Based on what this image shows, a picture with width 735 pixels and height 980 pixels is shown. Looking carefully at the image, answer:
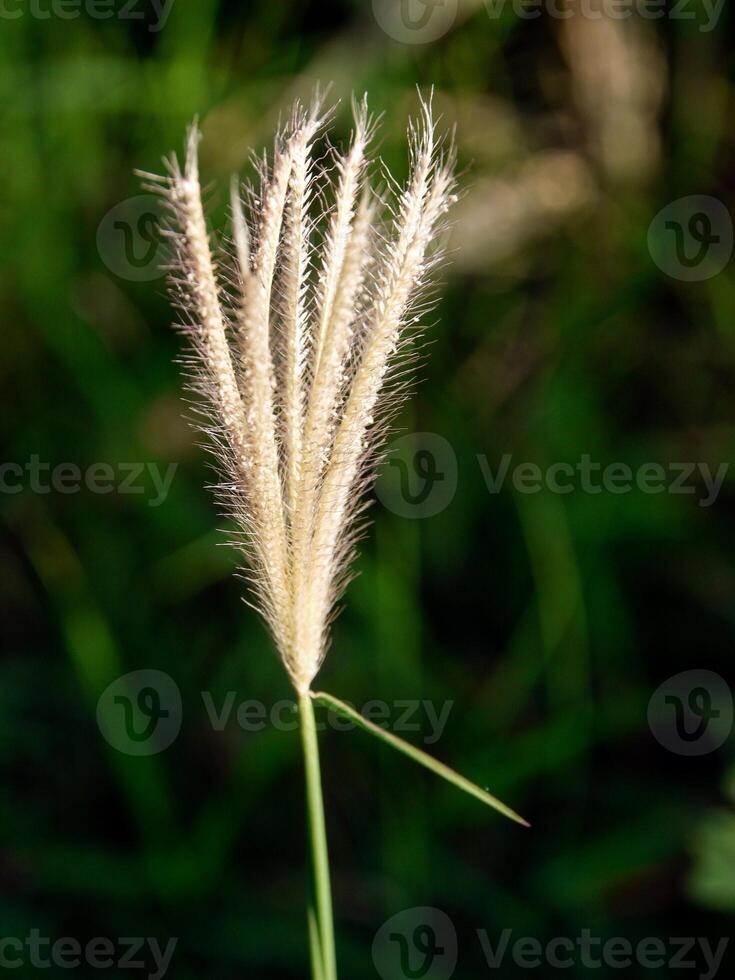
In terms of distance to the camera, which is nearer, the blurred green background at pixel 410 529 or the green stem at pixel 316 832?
the green stem at pixel 316 832

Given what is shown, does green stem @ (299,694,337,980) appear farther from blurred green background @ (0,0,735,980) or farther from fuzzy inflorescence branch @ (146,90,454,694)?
blurred green background @ (0,0,735,980)

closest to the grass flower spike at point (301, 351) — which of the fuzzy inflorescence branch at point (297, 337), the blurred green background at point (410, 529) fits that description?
the fuzzy inflorescence branch at point (297, 337)

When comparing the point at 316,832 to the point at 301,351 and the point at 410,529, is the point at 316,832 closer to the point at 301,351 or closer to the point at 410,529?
the point at 301,351

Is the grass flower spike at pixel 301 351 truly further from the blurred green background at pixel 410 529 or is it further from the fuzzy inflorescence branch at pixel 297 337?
the blurred green background at pixel 410 529

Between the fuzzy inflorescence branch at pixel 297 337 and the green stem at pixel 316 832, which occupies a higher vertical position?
the fuzzy inflorescence branch at pixel 297 337
